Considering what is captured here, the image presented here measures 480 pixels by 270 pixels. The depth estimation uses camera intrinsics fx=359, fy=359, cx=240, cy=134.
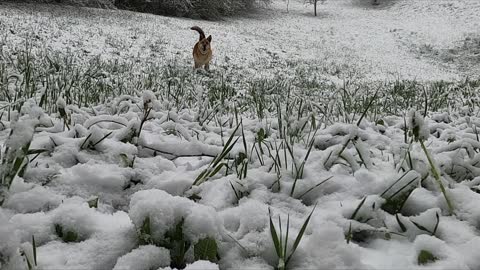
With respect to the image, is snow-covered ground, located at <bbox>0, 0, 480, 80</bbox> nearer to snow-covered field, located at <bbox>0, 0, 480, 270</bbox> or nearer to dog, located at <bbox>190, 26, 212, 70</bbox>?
dog, located at <bbox>190, 26, 212, 70</bbox>

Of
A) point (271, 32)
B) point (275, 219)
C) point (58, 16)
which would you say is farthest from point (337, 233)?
point (271, 32)

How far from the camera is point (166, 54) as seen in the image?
48.9 feet

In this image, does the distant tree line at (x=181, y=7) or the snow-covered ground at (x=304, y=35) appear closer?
the snow-covered ground at (x=304, y=35)

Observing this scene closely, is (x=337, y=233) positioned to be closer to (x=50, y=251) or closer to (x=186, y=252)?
(x=186, y=252)

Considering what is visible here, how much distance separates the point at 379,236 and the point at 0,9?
2058cm

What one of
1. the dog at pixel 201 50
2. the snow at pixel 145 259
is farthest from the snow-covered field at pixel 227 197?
the dog at pixel 201 50

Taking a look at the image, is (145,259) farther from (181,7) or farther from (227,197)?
(181,7)

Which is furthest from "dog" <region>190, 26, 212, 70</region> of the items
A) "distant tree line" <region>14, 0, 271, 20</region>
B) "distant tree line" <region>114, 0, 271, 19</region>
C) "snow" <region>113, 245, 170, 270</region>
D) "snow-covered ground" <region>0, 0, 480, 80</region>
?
"distant tree line" <region>114, 0, 271, 19</region>

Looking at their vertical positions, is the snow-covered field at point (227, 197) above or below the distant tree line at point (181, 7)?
below

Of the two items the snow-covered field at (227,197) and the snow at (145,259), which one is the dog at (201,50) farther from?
the snow at (145,259)

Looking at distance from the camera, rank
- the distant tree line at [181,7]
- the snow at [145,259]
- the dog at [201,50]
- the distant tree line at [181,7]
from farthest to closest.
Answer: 1. the distant tree line at [181,7]
2. the distant tree line at [181,7]
3. the dog at [201,50]
4. the snow at [145,259]

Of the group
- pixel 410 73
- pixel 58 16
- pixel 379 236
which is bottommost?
pixel 410 73

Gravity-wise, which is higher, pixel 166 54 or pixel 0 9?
pixel 0 9

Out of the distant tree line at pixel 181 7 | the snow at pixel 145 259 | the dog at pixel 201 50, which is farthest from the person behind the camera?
the distant tree line at pixel 181 7
